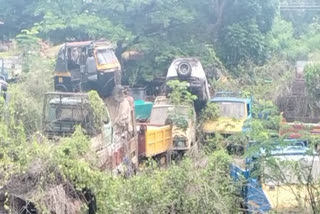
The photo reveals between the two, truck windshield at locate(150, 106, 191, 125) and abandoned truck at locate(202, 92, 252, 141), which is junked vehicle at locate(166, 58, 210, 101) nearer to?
abandoned truck at locate(202, 92, 252, 141)

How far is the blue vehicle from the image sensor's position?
27.7 feet

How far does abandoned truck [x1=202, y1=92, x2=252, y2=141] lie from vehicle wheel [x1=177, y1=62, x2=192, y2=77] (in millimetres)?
1204

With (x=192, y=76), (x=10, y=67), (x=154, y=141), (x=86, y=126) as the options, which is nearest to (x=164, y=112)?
(x=154, y=141)

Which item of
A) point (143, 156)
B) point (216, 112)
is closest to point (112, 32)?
point (216, 112)

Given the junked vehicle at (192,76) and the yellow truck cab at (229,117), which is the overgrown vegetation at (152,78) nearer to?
the yellow truck cab at (229,117)

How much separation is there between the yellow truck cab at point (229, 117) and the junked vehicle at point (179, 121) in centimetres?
61

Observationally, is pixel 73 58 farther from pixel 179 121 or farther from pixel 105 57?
pixel 179 121

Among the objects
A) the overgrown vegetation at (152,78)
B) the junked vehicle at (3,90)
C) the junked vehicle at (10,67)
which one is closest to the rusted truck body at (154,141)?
the overgrown vegetation at (152,78)

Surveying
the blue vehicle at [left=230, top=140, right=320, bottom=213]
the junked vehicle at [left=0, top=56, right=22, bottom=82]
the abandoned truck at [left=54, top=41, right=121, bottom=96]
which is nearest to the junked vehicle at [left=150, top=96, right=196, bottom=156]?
the abandoned truck at [left=54, top=41, right=121, bottom=96]

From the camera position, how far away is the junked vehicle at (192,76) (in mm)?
16672

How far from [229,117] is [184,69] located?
2.23 m

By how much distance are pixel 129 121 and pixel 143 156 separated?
0.95 metres

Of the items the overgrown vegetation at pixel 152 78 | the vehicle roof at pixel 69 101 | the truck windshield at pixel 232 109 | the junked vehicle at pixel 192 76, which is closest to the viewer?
the overgrown vegetation at pixel 152 78

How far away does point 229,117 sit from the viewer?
15953 millimetres
